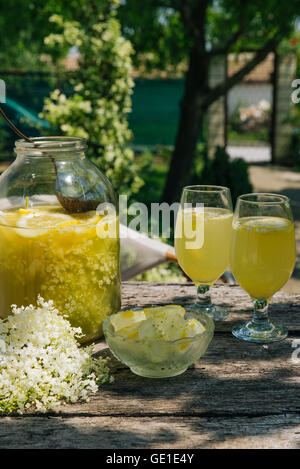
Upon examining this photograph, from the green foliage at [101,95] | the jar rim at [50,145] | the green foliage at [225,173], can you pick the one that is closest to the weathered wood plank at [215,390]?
the jar rim at [50,145]

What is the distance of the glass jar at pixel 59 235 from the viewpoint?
1.39m

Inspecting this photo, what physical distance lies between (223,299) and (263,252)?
44 cm

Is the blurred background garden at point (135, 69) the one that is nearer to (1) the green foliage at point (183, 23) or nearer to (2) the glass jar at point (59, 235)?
(1) the green foliage at point (183, 23)

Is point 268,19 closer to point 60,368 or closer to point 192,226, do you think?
point 192,226

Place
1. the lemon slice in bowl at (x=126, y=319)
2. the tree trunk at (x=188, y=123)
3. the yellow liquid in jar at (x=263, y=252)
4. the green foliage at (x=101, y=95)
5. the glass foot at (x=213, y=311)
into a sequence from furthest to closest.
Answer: the tree trunk at (x=188, y=123)
the green foliage at (x=101, y=95)
the glass foot at (x=213, y=311)
the yellow liquid in jar at (x=263, y=252)
the lemon slice in bowl at (x=126, y=319)

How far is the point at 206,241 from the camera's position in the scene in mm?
1618

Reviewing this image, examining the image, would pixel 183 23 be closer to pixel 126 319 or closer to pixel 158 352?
pixel 126 319

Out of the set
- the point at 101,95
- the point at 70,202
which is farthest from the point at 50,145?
the point at 101,95

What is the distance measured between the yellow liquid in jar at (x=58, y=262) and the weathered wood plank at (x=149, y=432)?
14.1 inches

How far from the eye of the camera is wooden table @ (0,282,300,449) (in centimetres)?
106

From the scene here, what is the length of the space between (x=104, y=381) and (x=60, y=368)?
121 mm

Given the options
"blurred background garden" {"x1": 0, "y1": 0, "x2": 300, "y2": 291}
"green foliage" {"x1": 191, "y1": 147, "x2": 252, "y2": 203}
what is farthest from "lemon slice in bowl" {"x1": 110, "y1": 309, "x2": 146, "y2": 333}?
"green foliage" {"x1": 191, "y1": 147, "x2": 252, "y2": 203}

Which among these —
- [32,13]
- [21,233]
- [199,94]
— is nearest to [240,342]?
[21,233]
